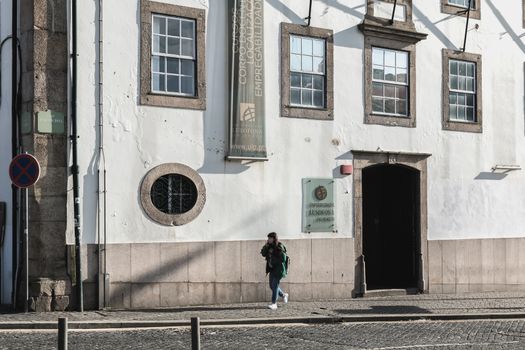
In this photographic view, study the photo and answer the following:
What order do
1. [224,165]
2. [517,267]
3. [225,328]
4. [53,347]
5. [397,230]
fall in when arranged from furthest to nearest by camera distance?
[517,267] < [397,230] < [224,165] < [225,328] < [53,347]

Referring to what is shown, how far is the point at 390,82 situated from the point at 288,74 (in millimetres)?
2870

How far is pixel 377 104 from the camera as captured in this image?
64.8 feet

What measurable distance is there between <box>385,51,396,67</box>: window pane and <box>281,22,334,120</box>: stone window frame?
5.28ft

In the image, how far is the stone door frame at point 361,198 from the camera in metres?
19.3

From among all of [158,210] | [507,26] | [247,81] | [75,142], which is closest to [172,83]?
[247,81]

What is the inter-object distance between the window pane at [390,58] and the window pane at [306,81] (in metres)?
2.19

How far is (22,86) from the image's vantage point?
1599 centimetres

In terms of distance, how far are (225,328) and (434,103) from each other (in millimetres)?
8681

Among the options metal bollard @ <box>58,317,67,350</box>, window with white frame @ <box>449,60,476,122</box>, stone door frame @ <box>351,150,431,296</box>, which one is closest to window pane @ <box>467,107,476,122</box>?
window with white frame @ <box>449,60,476,122</box>

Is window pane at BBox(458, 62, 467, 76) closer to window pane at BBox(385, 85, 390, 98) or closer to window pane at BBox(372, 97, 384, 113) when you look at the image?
window pane at BBox(385, 85, 390, 98)

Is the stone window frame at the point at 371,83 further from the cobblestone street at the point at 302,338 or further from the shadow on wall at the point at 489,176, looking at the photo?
the cobblestone street at the point at 302,338

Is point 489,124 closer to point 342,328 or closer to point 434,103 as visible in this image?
point 434,103

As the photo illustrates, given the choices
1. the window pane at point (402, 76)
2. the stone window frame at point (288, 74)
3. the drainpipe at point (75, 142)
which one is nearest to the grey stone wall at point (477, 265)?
the window pane at point (402, 76)

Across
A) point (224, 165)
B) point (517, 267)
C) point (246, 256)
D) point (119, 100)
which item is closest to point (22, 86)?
point (119, 100)
